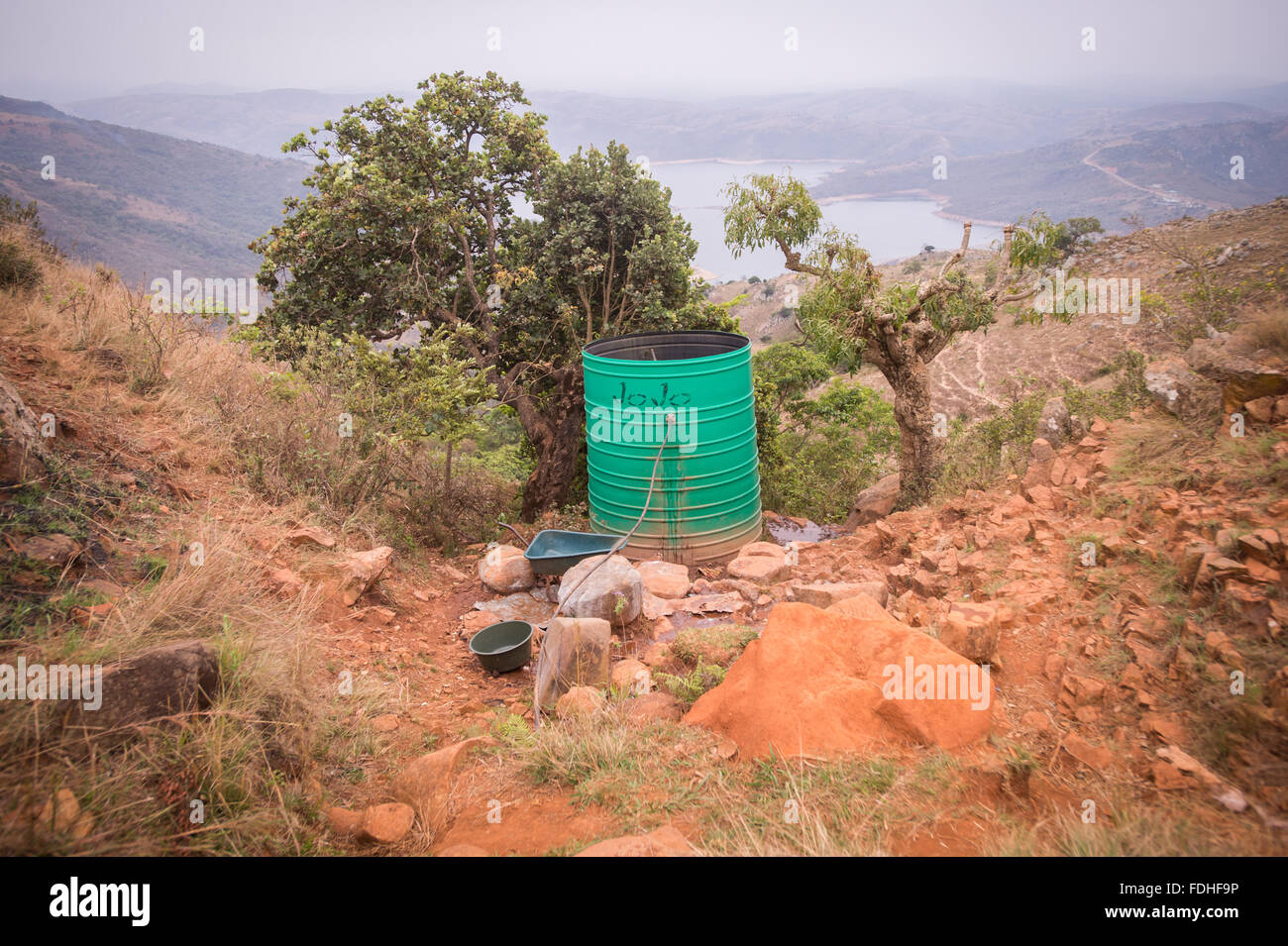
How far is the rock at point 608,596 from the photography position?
4.83 meters

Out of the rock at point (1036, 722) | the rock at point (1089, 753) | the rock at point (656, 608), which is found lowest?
the rock at point (656, 608)

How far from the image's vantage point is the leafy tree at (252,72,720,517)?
7.47 m

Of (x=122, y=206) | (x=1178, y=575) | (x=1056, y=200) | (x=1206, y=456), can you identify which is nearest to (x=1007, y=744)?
(x=1178, y=575)

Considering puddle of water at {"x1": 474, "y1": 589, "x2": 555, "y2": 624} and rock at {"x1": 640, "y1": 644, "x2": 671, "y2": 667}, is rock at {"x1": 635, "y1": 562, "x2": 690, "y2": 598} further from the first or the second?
rock at {"x1": 640, "y1": 644, "x2": 671, "y2": 667}

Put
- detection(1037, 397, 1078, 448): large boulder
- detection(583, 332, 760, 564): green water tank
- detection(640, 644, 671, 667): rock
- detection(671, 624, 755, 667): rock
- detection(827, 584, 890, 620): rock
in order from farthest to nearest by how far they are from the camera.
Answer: detection(583, 332, 760, 564): green water tank < detection(1037, 397, 1078, 448): large boulder < detection(640, 644, 671, 667): rock < detection(671, 624, 755, 667): rock < detection(827, 584, 890, 620): rock

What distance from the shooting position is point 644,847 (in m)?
2.29

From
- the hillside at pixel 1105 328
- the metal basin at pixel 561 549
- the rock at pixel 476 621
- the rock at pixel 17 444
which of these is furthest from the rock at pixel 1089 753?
the hillside at pixel 1105 328

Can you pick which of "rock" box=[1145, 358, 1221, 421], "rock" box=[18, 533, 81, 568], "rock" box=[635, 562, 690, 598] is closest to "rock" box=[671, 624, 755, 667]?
"rock" box=[635, 562, 690, 598]

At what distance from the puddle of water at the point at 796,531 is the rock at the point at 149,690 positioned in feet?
19.3

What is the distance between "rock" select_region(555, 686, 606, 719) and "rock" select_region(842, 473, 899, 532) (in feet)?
15.8

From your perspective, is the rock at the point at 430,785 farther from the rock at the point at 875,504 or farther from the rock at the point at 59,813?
the rock at the point at 875,504

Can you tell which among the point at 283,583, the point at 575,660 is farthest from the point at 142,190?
the point at 575,660

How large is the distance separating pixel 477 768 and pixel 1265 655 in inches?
128

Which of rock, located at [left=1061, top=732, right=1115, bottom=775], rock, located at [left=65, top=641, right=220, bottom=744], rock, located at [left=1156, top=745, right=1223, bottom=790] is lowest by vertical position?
rock, located at [left=1061, top=732, right=1115, bottom=775]
